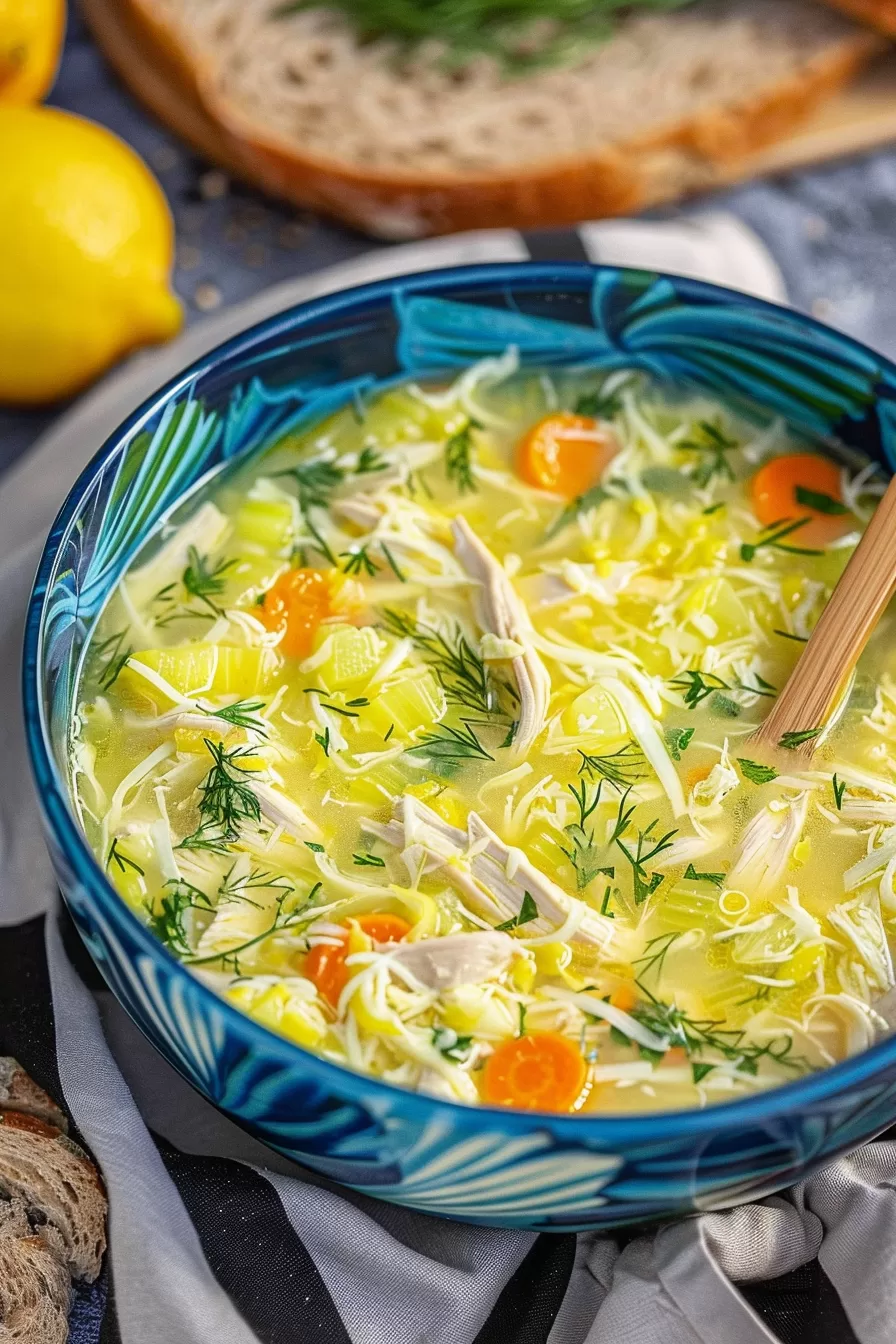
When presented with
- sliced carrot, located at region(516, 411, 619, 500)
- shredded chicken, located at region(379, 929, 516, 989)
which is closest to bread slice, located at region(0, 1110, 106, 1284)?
shredded chicken, located at region(379, 929, 516, 989)

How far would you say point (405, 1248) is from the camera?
210 cm

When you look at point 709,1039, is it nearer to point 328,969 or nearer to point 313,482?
point 328,969

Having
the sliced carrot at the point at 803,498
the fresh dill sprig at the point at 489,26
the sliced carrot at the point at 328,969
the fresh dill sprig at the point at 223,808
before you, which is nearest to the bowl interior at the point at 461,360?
the sliced carrot at the point at 803,498

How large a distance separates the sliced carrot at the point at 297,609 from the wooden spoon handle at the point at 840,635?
791 mm

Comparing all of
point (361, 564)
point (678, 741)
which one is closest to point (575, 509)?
point (361, 564)

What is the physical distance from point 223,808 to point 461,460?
929 millimetres

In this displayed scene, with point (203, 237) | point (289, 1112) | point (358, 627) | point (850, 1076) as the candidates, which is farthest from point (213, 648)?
point (203, 237)

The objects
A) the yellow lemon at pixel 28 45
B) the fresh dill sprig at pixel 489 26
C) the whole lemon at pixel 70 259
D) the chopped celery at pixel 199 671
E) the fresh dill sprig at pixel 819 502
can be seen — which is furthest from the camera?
the fresh dill sprig at pixel 489 26

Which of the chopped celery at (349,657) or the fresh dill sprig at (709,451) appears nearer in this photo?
the chopped celery at (349,657)

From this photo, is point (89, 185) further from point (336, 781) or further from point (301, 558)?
point (336, 781)

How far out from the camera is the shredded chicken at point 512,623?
7.67ft

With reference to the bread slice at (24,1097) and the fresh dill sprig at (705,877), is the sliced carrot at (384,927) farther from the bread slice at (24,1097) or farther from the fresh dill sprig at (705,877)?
the bread slice at (24,1097)

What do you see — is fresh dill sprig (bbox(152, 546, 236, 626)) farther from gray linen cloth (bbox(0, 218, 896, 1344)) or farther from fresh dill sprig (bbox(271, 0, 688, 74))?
fresh dill sprig (bbox(271, 0, 688, 74))

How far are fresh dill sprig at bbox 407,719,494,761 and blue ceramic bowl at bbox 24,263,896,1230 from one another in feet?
1.90
